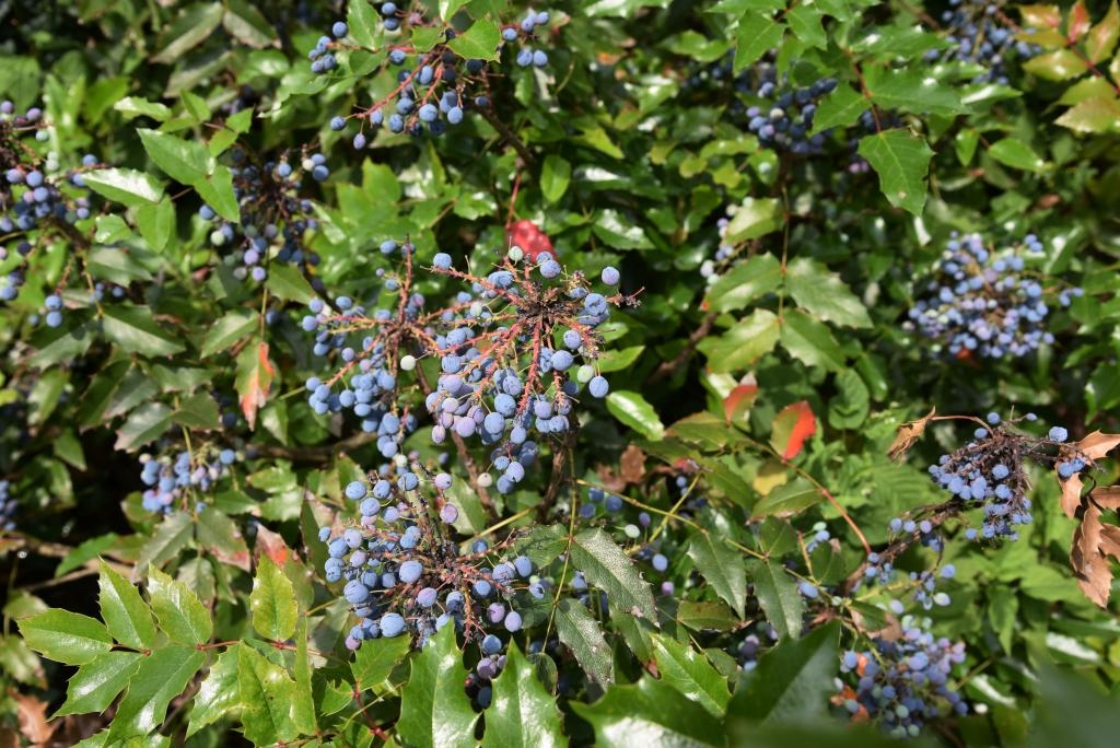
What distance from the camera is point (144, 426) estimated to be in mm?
2244

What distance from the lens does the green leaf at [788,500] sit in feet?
6.00

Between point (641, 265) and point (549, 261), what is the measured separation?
4.70ft

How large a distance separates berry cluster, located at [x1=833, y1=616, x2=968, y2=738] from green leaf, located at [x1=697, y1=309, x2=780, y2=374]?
818mm

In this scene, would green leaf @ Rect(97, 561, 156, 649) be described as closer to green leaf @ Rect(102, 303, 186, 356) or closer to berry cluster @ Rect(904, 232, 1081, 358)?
green leaf @ Rect(102, 303, 186, 356)

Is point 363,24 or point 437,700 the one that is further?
point 363,24

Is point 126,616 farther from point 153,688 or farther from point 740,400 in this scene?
point 740,400

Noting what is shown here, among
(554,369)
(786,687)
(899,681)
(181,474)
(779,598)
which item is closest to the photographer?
(786,687)

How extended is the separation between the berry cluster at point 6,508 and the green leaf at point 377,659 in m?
2.06

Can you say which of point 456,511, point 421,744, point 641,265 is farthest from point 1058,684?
point 641,265

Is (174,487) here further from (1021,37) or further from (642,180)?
(1021,37)

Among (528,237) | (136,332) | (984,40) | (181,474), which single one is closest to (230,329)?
(136,332)

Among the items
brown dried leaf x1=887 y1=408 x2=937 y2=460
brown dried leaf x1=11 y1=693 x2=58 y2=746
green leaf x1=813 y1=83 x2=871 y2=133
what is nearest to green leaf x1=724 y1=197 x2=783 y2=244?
green leaf x1=813 y1=83 x2=871 y2=133

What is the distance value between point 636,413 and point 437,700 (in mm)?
1065

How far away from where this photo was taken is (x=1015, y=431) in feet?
4.91
